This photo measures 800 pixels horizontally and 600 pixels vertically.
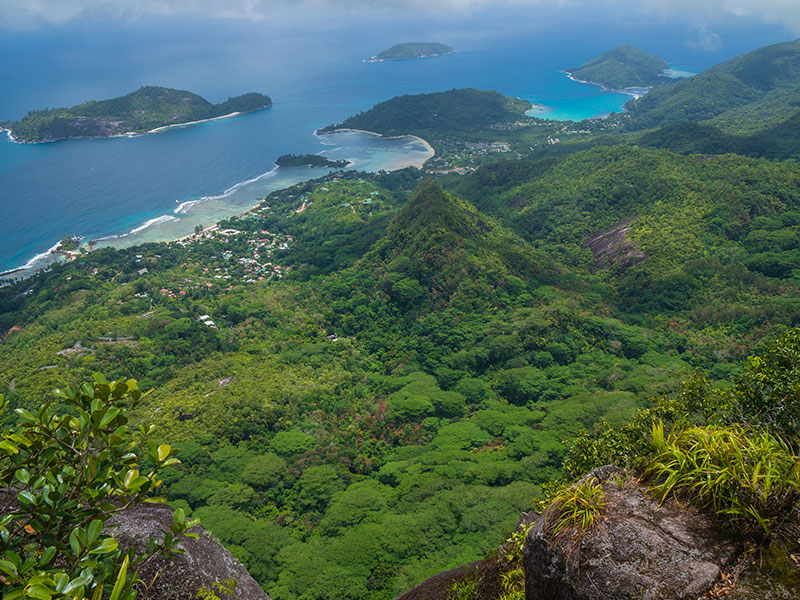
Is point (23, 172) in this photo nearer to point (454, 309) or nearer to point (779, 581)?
point (454, 309)

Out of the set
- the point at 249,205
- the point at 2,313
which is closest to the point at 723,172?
the point at 249,205

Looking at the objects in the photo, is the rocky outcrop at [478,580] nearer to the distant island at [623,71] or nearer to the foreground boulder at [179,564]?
the foreground boulder at [179,564]

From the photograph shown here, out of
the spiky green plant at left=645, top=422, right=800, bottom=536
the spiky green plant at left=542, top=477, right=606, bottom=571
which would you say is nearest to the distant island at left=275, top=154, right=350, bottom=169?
the spiky green plant at left=542, top=477, right=606, bottom=571

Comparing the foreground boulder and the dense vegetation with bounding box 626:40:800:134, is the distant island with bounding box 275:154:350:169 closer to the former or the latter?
the dense vegetation with bounding box 626:40:800:134

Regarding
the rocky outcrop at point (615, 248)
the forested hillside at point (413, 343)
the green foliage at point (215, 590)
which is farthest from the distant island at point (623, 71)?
the green foliage at point (215, 590)

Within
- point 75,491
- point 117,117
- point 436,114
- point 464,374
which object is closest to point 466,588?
point 75,491

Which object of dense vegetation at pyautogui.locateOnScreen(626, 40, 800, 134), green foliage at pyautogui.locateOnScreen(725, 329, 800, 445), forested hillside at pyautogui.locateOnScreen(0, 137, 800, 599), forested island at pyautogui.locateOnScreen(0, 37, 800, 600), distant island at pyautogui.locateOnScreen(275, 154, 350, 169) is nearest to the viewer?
forested island at pyautogui.locateOnScreen(0, 37, 800, 600)
